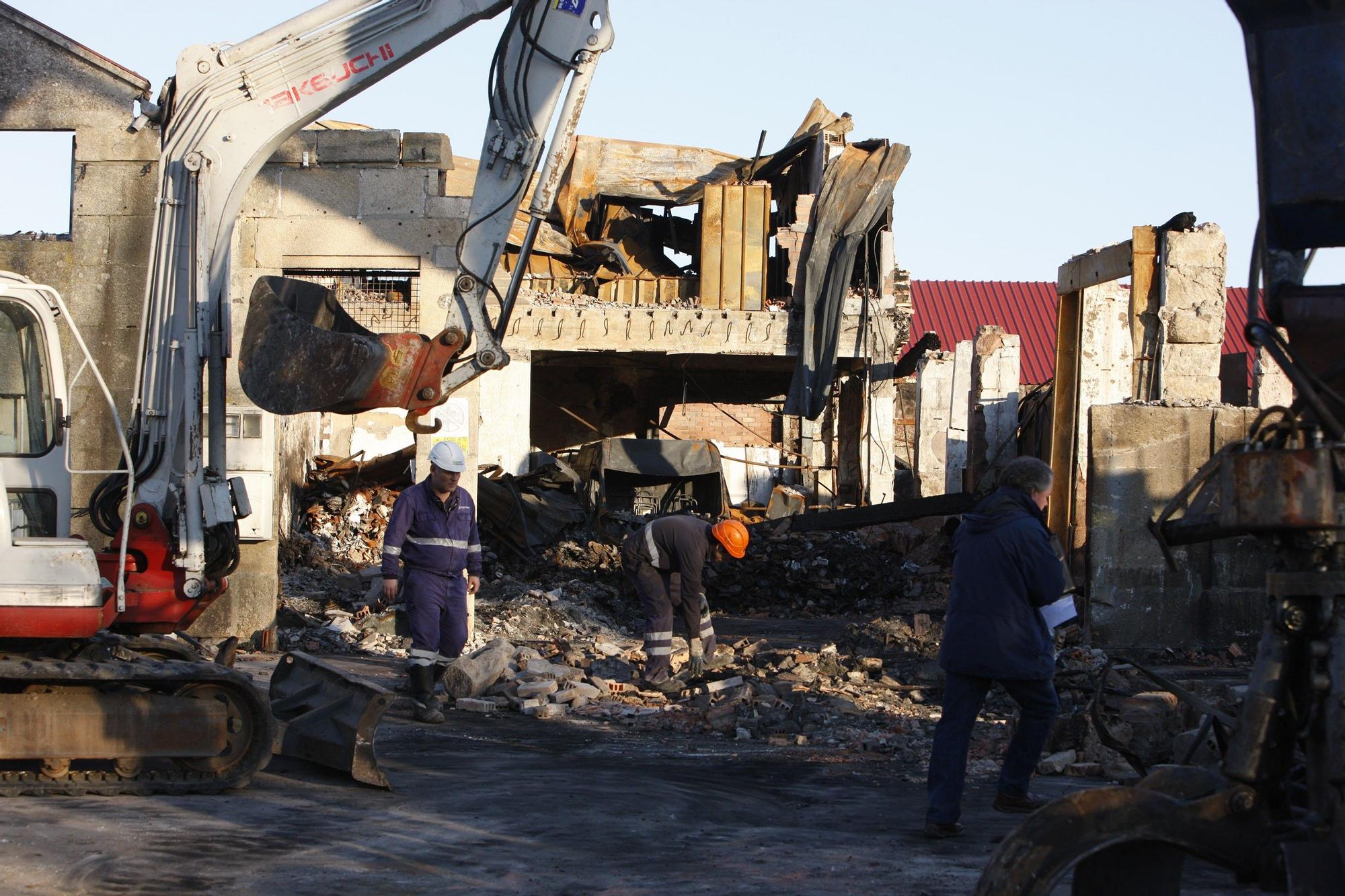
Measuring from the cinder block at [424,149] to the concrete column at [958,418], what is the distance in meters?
14.4

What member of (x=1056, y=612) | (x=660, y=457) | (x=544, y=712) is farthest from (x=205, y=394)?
(x=660, y=457)

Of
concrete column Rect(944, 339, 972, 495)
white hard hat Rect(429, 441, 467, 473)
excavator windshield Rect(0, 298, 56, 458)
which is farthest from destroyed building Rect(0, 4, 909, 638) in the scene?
excavator windshield Rect(0, 298, 56, 458)

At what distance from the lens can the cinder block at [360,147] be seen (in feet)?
40.5

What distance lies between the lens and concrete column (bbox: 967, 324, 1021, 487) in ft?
57.0

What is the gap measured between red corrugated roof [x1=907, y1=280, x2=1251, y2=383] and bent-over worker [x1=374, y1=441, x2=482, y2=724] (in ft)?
99.2

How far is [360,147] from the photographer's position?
12.3m

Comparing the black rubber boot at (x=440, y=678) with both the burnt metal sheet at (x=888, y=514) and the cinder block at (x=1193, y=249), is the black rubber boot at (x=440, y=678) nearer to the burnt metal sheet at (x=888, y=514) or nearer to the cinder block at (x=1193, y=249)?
the burnt metal sheet at (x=888, y=514)

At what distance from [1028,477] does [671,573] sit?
516cm

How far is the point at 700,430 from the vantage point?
3259 centimetres

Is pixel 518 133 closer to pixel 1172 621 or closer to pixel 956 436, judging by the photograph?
pixel 1172 621

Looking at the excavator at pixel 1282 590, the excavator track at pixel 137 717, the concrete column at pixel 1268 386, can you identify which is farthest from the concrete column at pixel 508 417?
the excavator at pixel 1282 590

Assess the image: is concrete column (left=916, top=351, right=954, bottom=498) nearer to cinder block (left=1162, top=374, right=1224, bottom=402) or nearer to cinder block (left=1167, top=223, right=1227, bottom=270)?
cinder block (left=1162, top=374, right=1224, bottom=402)

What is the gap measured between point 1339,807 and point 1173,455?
27.2ft

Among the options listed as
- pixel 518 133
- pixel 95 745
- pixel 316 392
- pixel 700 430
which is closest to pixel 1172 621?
pixel 518 133
